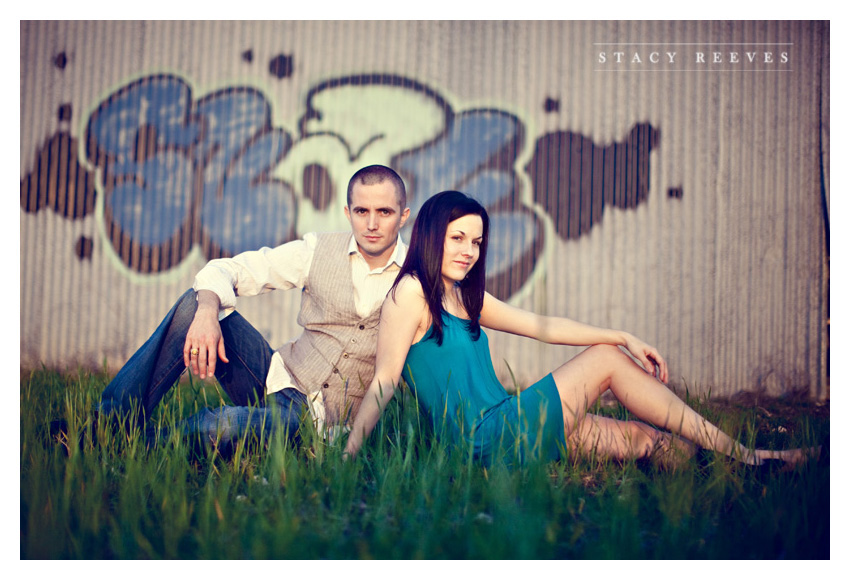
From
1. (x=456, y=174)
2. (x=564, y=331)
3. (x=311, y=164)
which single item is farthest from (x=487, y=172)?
(x=564, y=331)

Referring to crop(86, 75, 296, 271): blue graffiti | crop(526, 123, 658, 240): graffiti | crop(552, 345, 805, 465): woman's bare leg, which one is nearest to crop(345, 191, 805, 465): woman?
crop(552, 345, 805, 465): woman's bare leg

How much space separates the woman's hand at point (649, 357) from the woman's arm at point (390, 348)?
0.78 metres

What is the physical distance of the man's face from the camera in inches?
85.7

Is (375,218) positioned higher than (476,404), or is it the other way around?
(375,218)

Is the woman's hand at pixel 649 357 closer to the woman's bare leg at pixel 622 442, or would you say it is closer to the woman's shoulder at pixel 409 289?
the woman's bare leg at pixel 622 442

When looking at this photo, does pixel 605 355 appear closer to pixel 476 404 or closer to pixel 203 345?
pixel 476 404

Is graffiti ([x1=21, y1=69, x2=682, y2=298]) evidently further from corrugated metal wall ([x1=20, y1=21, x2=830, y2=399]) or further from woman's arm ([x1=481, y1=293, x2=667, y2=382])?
woman's arm ([x1=481, y1=293, x2=667, y2=382])

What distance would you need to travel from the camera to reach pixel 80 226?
3.74m

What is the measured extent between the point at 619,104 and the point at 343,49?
6.39ft

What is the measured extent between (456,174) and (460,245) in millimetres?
1846

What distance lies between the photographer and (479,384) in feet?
6.22

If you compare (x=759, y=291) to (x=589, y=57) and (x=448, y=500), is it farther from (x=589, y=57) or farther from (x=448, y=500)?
(x=448, y=500)

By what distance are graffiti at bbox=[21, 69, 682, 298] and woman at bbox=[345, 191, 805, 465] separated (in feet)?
5.81

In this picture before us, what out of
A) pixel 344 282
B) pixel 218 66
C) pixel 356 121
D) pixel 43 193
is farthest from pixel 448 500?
pixel 43 193
